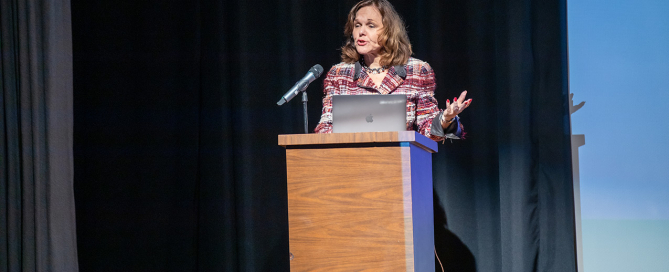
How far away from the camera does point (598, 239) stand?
268cm

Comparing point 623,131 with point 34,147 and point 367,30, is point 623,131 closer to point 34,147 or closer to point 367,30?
point 367,30

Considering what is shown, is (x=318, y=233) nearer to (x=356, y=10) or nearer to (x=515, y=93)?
(x=356, y=10)

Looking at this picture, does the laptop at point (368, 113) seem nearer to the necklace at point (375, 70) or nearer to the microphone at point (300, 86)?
the microphone at point (300, 86)

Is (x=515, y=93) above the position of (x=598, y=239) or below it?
above

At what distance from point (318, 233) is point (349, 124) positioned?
365 millimetres

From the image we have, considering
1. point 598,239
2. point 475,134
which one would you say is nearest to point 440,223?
point 475,134

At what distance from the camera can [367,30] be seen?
2293 mm

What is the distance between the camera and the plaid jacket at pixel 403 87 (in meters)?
2.24

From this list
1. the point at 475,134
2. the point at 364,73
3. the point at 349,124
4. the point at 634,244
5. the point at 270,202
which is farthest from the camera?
the point at 270,202

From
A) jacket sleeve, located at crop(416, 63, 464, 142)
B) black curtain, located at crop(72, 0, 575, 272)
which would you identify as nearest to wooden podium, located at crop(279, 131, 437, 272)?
jacket sleeve, located at crop(416, 63, 464, 142)

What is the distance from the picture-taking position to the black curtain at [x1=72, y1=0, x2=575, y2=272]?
9.04 ft

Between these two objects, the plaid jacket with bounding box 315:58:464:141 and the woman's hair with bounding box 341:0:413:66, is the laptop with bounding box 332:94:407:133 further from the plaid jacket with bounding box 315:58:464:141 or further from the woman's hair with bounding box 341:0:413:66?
the woman's hair with bounding box 341:0:413:66

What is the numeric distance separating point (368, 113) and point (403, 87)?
24.5 inches

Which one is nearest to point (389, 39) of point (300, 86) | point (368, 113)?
point (300, 86)
